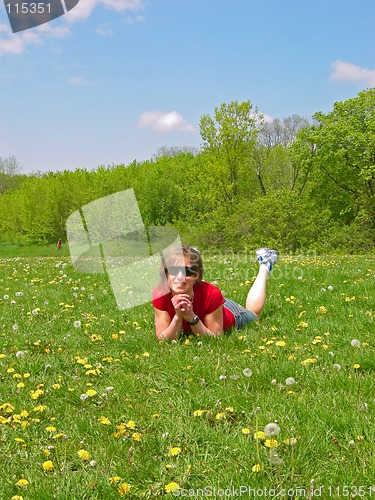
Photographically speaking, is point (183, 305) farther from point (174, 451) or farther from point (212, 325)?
point (174, 451)

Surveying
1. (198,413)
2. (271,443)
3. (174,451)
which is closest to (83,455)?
(174,451)

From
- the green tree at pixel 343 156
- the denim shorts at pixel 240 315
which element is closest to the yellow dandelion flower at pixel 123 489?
the denim shorts at pixel 240 315

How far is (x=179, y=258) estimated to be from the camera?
569 centimetres

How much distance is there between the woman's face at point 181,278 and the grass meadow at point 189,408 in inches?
24.2

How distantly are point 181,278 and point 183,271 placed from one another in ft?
0.32

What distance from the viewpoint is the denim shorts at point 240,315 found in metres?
6.43

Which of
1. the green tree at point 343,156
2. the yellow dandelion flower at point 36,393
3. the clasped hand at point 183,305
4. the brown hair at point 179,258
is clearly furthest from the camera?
the green tree at point 343,156

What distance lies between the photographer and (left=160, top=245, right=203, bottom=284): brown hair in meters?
5.71

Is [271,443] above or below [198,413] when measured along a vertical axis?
above

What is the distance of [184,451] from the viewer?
3.26 metres

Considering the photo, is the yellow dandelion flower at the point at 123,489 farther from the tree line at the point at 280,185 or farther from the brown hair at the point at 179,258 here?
the tree line at the point at 280,185

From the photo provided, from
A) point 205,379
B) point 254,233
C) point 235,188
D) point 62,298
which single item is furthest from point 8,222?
point 205,379

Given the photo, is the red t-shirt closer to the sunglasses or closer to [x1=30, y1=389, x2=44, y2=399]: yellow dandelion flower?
the sunglasses

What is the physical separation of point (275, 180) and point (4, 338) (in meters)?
43.1
